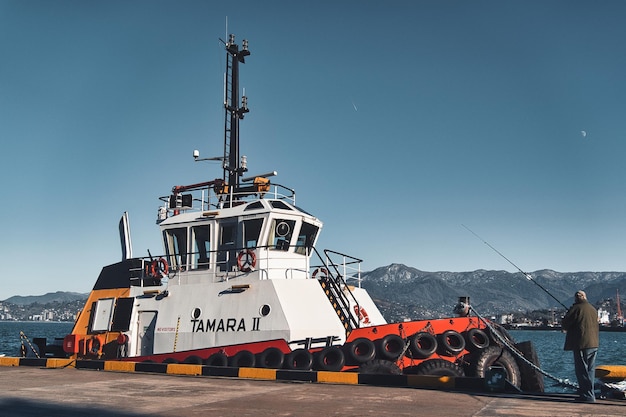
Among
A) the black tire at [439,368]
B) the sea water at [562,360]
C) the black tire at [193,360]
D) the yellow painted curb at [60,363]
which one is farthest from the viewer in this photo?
the sea water at [562,360]

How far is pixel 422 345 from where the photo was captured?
11078mm

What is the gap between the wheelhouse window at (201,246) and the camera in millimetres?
14156

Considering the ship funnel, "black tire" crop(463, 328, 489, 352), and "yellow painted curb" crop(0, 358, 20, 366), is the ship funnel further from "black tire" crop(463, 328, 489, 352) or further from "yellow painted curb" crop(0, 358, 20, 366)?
"yellow painted curb" crop(0, 358, 20, 366)

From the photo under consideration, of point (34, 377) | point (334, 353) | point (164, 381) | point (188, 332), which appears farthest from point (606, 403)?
point (34, 377)

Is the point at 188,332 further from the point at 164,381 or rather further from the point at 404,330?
the point at 404,330

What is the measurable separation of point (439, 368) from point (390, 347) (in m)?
1.06

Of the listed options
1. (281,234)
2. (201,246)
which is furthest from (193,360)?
(281,234)

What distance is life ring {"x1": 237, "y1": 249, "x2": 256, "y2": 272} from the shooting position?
13.2 m

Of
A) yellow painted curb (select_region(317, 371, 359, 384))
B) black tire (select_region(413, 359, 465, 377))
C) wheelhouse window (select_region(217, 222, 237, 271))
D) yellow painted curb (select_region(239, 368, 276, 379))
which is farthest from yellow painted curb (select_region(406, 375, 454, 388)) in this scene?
wheelhouse window (select_region(217, 222, 237, 271))

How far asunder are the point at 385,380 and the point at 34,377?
6.69 m

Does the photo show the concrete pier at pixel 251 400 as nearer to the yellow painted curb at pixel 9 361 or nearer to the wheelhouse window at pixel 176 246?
the yellow painted curb at pixel 9 361

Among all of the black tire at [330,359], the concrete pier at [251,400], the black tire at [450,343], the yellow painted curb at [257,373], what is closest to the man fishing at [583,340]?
the concrete pier at [251,400]

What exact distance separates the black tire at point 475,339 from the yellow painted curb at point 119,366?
719 centimetres

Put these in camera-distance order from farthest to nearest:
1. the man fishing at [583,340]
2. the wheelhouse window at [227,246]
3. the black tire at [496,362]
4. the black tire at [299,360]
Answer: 1. the wheelhouse window at [227,246]
2. the black tire at [299,360]
3. the black tire at [496,362]
4. the man fishing at [583,340]
